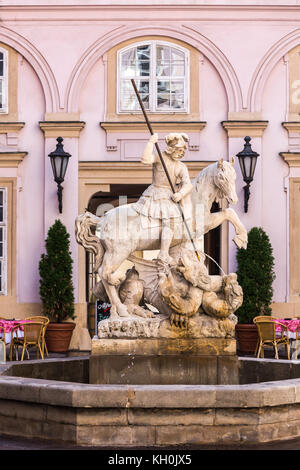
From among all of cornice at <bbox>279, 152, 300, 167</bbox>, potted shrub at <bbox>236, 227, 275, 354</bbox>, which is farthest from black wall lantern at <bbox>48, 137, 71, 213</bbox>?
cornice at <bbox>279, 152, 300, 167</bbox>

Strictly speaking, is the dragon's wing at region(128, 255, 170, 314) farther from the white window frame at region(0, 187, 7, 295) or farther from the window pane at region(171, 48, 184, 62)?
the window pane at region(171, 48, 184, 62)

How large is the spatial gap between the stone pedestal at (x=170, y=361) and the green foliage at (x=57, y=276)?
742 centimetres

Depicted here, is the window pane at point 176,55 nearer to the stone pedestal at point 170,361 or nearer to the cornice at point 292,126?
the cornice at point 292,126

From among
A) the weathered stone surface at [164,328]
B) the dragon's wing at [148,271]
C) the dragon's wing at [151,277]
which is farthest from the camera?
the dragon's wing at [148,271]

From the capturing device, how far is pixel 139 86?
15.6m

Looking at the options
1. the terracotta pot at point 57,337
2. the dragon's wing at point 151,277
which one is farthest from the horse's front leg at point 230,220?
the terracotta pot at point 57,337

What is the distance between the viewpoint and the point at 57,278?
14.7 m

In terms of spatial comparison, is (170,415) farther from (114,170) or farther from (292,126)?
(292,126)

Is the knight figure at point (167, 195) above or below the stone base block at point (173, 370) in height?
above

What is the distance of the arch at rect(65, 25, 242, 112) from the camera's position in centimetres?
1534

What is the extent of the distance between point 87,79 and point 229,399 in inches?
411

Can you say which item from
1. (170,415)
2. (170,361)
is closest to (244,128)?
(170,361)

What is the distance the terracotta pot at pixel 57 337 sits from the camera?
47.5 ft

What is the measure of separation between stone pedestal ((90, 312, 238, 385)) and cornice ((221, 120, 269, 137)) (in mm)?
8405
